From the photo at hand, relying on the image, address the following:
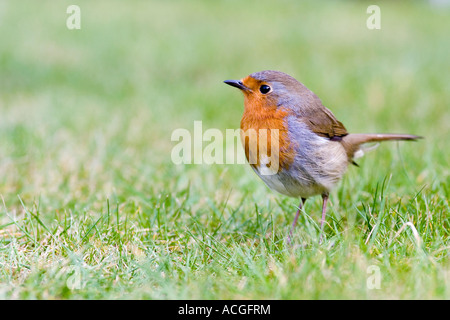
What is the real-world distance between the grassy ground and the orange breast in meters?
0.40

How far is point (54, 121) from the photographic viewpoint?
18.2ft

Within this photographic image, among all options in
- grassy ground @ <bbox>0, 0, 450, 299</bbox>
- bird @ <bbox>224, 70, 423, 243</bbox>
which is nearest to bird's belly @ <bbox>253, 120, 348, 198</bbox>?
bird @ <bbox>224, 70, 423, 243</bbox>

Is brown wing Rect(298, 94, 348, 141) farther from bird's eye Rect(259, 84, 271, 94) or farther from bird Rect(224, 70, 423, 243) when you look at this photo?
bird's eye Rect(259, 84, 271, 94)

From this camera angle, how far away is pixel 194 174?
446cm

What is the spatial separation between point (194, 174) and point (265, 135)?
140cm

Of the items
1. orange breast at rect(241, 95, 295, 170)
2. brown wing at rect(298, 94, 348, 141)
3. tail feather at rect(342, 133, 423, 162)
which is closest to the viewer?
A: orange breast at rect(241, 95, 295, 170)

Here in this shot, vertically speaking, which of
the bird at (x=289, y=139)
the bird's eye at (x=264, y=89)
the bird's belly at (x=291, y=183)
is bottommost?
the bird's belly at (x=291, y=183)

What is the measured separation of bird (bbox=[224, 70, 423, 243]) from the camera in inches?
124

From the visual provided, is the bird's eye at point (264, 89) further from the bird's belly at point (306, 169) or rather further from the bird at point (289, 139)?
the bird's belly at point (306, 169)

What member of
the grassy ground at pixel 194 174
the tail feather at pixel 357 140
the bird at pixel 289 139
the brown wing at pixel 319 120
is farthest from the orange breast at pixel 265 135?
the tail feather at pixel 357 140

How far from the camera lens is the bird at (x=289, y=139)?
315 centimetres
